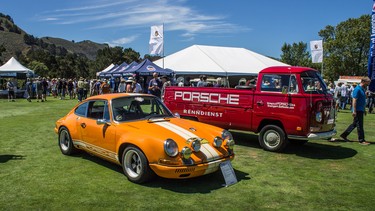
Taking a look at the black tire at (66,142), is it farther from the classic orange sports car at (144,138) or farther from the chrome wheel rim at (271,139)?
the chrome wheel rim at (271,139)

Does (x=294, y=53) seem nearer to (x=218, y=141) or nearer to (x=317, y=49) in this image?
(x=317, y=49)

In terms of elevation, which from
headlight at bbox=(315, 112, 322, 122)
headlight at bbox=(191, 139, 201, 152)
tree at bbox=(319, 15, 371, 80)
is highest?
tree at bbox=(319, 15, 371, 80)

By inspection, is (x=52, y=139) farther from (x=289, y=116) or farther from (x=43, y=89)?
A: (x=43, y=89)

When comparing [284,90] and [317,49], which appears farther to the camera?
[317,49]

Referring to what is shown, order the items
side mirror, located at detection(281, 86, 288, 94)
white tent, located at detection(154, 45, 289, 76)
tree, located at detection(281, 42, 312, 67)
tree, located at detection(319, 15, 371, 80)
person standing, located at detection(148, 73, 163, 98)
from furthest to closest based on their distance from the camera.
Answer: tree, located at detection(281, 42, 312, 67), tree, located at detection(319, 15, 371, 80), white tent, located at detection(154, 45, 289, 76), person standing, located at detection(148, 73, 163, 98), side mirror, located at detection(281, 86, 288, 94)

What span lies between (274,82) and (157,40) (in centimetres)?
1166

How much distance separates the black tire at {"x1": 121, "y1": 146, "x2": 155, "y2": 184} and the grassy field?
5.4 inches

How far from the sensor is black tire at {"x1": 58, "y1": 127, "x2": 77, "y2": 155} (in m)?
6.96

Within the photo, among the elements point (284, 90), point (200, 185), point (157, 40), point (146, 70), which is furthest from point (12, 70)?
point (200, 185)

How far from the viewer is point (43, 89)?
2416 cm

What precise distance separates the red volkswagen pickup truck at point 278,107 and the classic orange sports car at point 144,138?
2.32m

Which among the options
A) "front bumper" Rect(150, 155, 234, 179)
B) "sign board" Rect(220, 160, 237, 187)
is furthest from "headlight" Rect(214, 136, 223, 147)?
"front bumper" Rect(150, 155, 234, 179)

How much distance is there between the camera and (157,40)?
18.4 metres

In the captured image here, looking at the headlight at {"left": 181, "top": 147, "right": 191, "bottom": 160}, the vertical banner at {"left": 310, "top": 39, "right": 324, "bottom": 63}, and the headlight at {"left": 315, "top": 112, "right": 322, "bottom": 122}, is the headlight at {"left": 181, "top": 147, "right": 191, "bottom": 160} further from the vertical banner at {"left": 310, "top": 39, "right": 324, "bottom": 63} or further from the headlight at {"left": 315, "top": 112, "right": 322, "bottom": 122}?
the vertical banner at {"left": 310, "top": 39, "right": 324, "bottom": 63}
